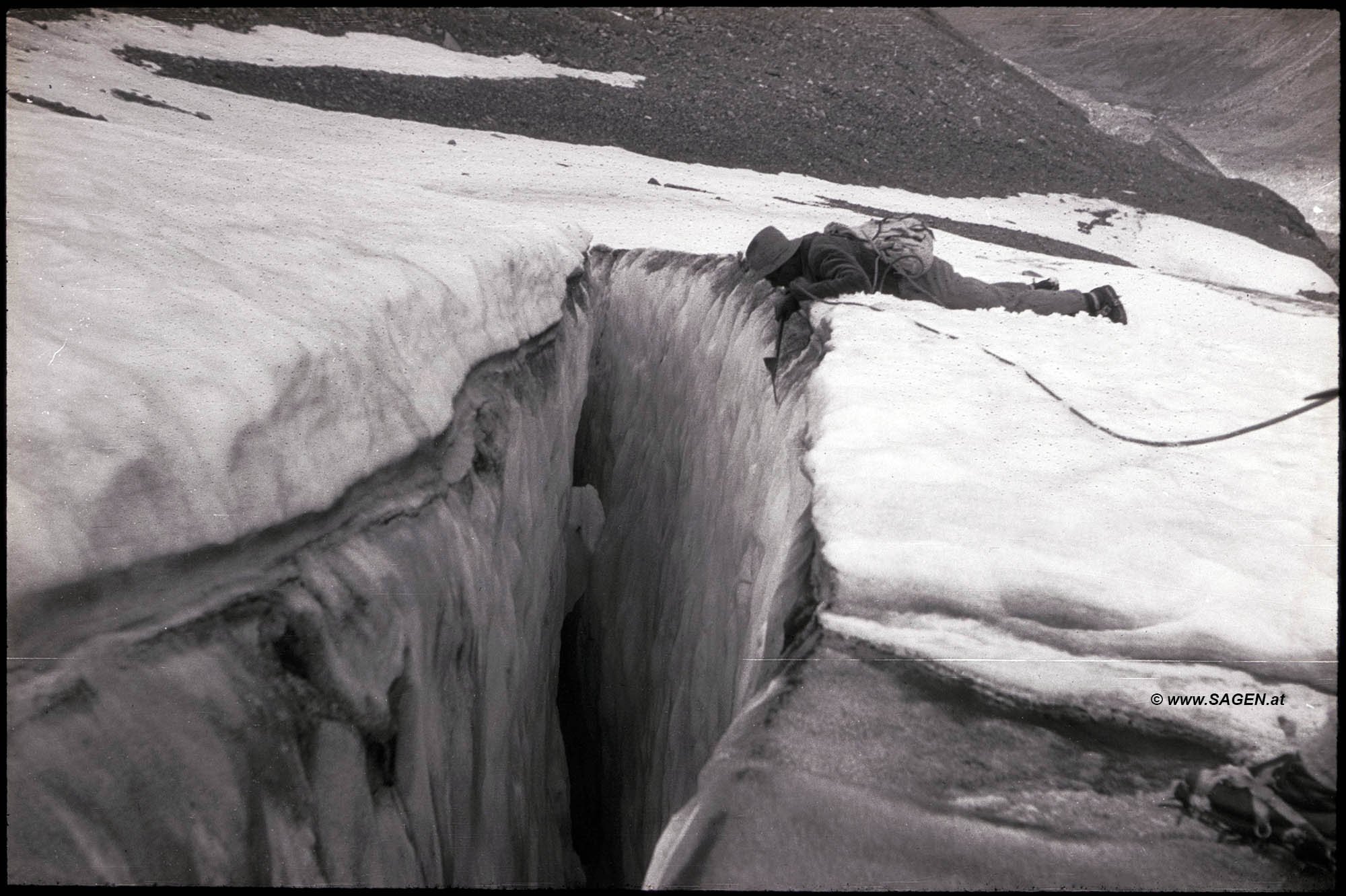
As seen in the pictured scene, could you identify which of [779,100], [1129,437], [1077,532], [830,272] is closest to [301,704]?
[1077,532]

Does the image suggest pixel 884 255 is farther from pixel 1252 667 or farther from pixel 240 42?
pixel 240 42

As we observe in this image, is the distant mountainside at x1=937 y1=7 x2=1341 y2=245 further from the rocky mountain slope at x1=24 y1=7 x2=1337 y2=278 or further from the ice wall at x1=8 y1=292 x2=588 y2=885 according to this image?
the ice wall at x1=8 y1=292 x2=588 y2=885

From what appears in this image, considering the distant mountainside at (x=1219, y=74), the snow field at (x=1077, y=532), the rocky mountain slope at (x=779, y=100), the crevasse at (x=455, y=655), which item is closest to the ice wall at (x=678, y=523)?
the crevasse at (x=455, y=655)

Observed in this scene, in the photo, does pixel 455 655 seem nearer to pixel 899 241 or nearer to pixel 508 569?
pixel 508 569

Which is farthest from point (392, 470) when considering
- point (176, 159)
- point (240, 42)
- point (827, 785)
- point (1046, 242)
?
point (240, 42)

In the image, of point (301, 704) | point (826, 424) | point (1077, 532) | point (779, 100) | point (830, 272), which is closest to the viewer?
point (301, 704)

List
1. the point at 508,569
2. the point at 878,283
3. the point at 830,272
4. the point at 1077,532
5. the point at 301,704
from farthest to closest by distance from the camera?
1. the point at 878,283
2. the point at 830,272
3. the point at 508,569
4. the point at 1077,532
5. the point at 301,704

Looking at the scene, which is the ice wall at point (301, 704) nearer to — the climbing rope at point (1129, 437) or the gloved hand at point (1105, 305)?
the climbing rope at point (1129, 437)
